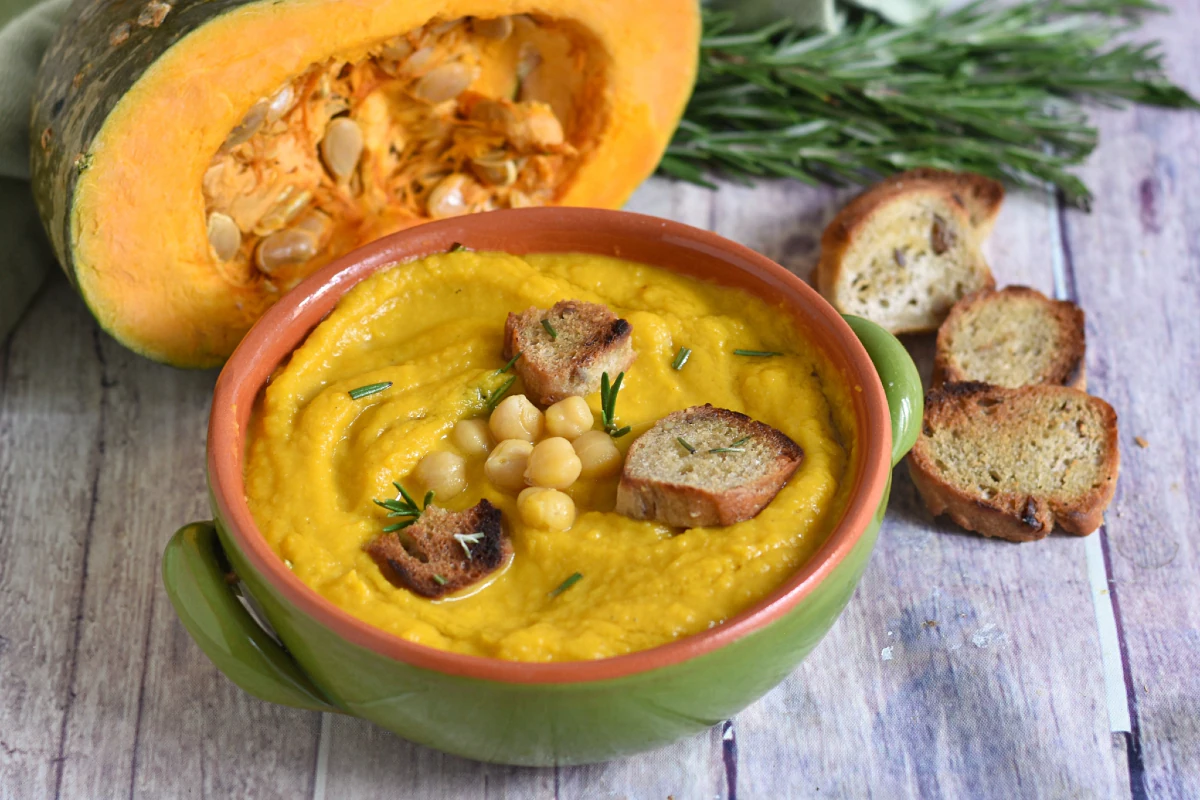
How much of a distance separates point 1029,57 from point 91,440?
10.2ft

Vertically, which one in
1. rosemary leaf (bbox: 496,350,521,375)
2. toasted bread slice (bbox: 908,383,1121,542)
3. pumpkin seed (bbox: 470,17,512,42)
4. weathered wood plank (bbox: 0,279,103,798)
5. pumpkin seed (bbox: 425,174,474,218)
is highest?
pumpkin seed (bbox: 470,17,512,42)

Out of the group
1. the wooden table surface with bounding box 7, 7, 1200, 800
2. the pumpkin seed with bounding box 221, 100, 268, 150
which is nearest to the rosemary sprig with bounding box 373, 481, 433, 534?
the wooden table surface with bounding box 7, 7, 1200, 800

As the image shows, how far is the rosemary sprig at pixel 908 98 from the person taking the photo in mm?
3850

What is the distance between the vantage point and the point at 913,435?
103 inches

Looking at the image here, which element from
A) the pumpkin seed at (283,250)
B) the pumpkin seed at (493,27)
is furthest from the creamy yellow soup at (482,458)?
the pumpkin seed at (493,27)

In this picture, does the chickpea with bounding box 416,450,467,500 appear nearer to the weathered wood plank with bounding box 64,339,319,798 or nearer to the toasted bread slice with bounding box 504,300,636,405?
the toasted bread slice with bounding box 504,300,636,405

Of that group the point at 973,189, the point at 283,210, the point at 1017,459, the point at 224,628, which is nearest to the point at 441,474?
the point at 224,628

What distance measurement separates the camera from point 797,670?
2.74 metres

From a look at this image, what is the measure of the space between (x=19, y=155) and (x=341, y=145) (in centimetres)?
85

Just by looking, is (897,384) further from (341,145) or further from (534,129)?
(341,145)

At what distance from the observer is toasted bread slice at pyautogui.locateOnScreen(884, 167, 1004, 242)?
3.65 metres

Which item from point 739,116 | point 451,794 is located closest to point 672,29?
point 739,116

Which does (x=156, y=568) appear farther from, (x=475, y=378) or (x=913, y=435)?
(x=913, y=435)

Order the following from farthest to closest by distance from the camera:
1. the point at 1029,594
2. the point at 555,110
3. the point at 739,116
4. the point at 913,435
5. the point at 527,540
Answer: the point at 739,116, the point at 555,110, the point at 1029,594, the point at 913,435, the point at 527,540
